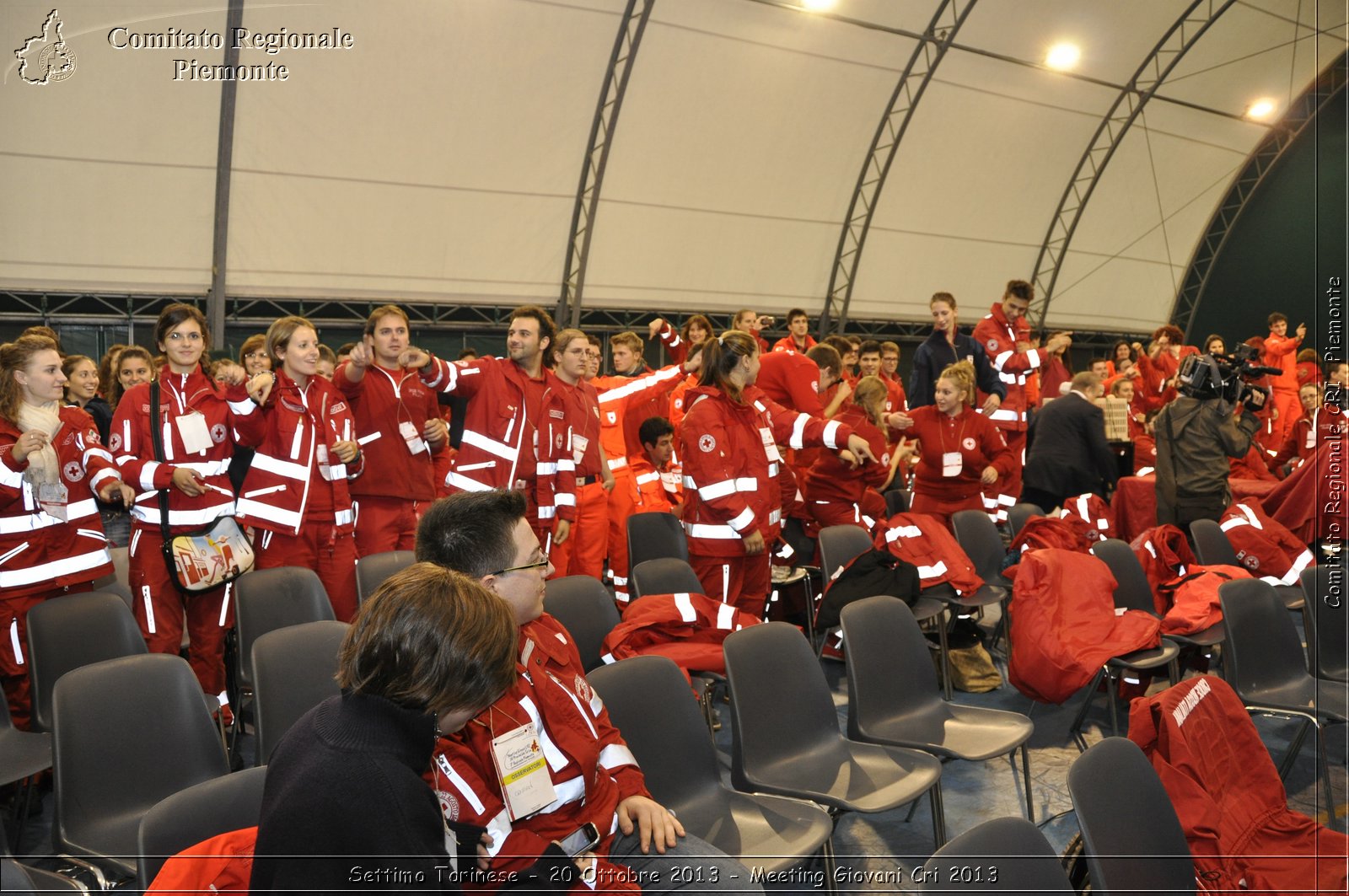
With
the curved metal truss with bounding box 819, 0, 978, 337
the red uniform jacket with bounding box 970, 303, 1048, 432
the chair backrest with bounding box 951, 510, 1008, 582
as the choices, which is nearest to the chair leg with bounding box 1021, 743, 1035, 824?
the chair backrest with bounding box 951, 510, 1008, 582

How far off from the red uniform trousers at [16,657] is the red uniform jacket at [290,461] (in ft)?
2.80

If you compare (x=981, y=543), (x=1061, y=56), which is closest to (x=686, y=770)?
(x=981, y=543)

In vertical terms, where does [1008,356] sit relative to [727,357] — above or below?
above

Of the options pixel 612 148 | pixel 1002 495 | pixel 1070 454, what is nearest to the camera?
pixel 1070 454

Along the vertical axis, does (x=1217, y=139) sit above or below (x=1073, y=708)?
above

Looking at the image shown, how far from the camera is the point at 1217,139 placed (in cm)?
1587

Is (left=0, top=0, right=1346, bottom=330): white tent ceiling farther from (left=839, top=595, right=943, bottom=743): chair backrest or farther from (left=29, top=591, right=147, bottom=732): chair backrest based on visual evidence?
(left=839, top=595, right=943, bottom=743): chair backrest

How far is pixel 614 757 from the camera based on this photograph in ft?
7.20

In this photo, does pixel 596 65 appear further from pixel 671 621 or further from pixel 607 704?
pixel 607 704

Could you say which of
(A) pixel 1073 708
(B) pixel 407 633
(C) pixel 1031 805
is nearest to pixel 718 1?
(A) pixel 1073 708

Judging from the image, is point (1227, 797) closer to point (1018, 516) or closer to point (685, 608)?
point (685, 608)

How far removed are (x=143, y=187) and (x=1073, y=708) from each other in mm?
9706

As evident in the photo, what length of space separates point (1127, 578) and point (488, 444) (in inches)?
128

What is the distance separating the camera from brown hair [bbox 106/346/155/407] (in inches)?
226
